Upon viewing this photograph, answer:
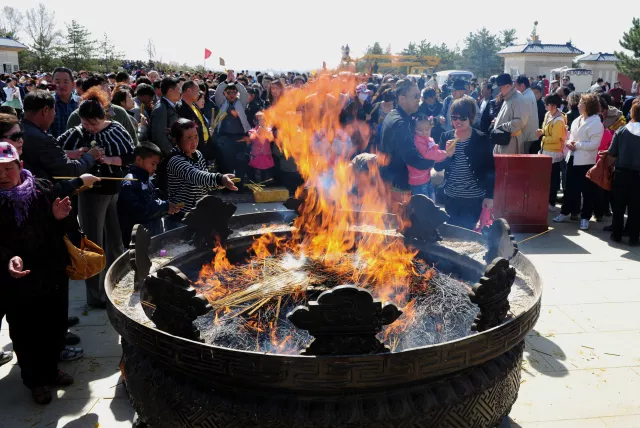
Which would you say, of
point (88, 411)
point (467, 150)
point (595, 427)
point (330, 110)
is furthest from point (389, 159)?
point (88, 411)

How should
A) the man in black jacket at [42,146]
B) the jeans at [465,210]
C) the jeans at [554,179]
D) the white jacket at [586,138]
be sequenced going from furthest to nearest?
the jeans at [554,179]
the white jacket at [586,138]
the jeans at [465,210]
the man in black jacket at [42,146]

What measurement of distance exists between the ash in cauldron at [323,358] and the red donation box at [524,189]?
4.68m

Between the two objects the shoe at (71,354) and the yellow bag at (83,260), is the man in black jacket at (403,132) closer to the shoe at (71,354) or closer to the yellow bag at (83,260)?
the yellow bag at (83,260)

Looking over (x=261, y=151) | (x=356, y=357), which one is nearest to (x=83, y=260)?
(x=356, y=357)

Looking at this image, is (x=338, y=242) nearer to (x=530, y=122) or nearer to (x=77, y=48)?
(x=530, y=122)

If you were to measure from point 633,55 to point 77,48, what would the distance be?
4378cm

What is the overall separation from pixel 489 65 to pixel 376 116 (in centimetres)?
5363

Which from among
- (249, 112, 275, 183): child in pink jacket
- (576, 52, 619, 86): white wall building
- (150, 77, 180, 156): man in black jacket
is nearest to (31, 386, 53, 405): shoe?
(150, 77, 180, 156): man in black jacket

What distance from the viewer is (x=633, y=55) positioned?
33844 mm

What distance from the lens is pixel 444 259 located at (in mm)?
4266

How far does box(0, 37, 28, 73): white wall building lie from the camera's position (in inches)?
1651

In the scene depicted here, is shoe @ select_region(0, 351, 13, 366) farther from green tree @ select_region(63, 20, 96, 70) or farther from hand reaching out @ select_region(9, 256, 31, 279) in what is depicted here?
green tree @ select_region(63, 20, 96, 70)

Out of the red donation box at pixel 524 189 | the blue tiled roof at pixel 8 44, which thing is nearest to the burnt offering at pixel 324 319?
the red donation box at pixel 524 189

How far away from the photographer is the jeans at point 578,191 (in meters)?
8.28
